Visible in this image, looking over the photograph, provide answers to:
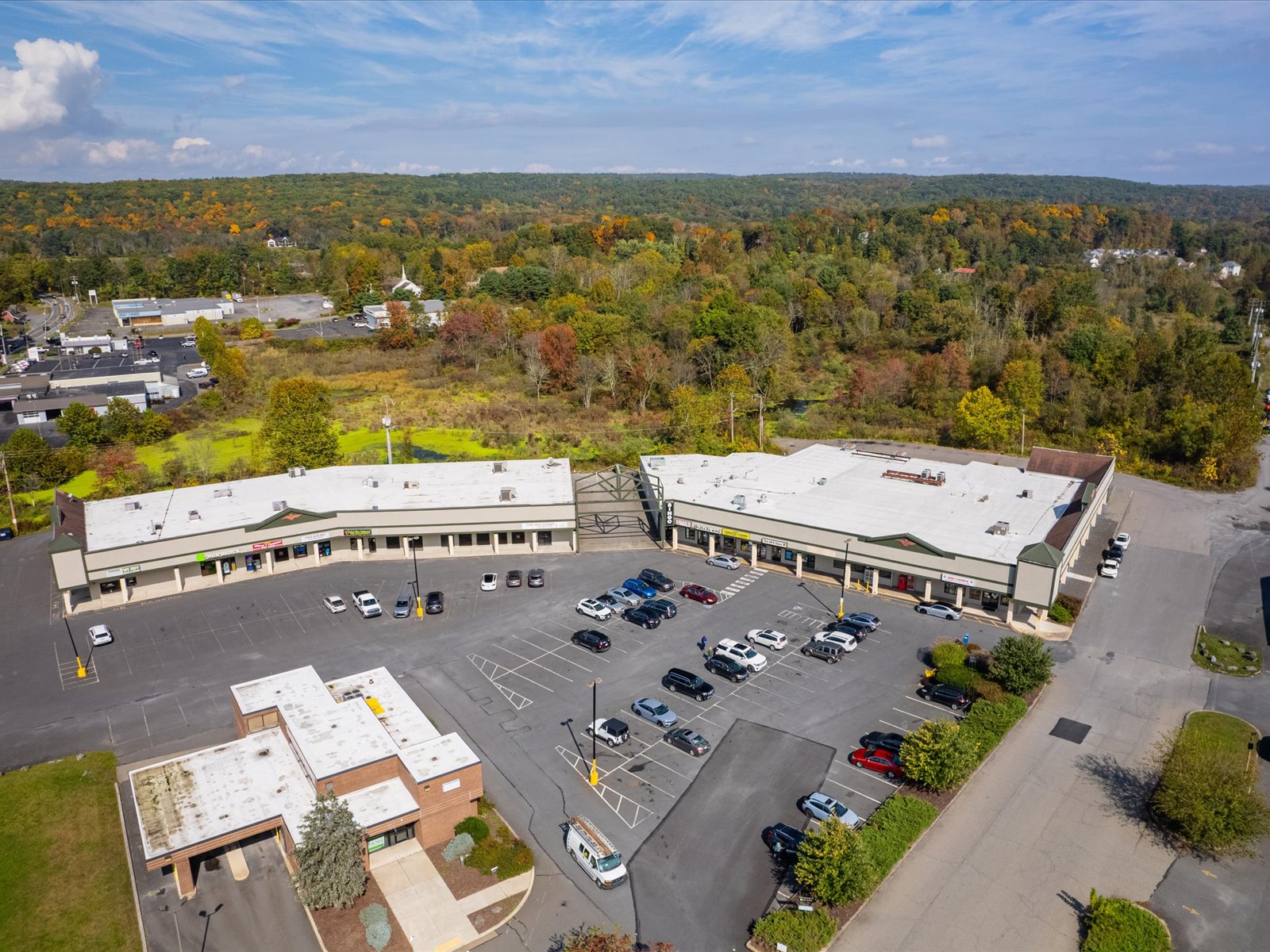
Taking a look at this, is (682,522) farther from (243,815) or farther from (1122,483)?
Result: (1122,483)

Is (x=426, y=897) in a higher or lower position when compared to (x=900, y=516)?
lower

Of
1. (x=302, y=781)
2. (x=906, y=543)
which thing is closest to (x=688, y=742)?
(x=302, y=781)

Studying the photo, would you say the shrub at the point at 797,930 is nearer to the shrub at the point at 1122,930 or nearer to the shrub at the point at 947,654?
the shrub at the point at 1122,930

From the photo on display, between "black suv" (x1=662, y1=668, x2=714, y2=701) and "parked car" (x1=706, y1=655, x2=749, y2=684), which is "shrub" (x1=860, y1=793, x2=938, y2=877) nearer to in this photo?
"black suv" (x1=662, y1=668, x2=714, y2=701)

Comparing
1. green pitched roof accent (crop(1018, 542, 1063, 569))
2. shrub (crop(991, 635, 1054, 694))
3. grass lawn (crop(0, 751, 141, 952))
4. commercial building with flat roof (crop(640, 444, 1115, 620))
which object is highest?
green pitched roof accent (crop(1018, 542, 1063, 569))

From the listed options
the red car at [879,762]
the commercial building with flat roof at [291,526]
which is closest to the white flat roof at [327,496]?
the commercial building with flat roof at [291,526]

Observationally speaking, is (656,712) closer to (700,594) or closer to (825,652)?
(825,652)

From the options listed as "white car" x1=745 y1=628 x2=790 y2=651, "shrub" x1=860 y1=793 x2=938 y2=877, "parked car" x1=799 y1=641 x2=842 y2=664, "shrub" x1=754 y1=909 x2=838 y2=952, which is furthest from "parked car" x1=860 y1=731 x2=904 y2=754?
"shrub" x1=754 y1=909 x2=838 y2=952
